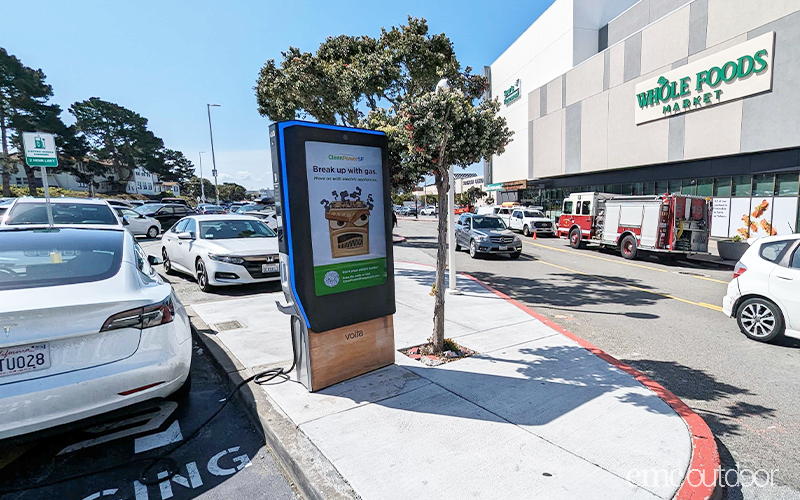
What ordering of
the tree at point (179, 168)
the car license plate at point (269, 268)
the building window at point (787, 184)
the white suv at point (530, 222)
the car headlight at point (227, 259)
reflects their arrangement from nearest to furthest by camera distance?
the car headlight at point (227, 259) → the car license plate at point (269, 268) → the building window at point (787, 184) → the white suv at point (530, 222) → the tree at point (179, 168)

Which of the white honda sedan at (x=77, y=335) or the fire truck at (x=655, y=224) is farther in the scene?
the fire truck at (x=655, y=224)

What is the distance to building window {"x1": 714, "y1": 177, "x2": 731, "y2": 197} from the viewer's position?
68.7 ft

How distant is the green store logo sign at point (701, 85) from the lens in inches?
732

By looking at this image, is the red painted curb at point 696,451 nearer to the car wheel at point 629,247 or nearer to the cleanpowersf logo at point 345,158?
the cleanpowersf logo at point 345,158

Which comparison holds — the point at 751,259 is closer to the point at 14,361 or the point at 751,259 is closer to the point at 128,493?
the point at 128,493

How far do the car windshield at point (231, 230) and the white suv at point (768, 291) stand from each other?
339 inches

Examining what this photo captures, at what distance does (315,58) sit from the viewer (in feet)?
44.2

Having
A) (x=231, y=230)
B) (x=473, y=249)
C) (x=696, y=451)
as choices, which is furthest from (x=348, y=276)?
(x=473, y=249)

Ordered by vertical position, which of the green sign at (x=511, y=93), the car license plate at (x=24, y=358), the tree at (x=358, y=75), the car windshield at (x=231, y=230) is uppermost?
the green sign at (x=511, y=93)

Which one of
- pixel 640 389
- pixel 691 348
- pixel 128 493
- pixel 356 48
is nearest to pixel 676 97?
pixel 356 48

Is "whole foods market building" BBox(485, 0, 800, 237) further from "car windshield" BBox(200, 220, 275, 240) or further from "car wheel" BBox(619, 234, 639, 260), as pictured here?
"car windshield" BBox(200, 220, 275, 240)

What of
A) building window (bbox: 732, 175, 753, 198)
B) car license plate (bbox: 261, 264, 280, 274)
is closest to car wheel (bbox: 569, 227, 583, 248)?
building window (bbox: 732, 175, 753, 198)

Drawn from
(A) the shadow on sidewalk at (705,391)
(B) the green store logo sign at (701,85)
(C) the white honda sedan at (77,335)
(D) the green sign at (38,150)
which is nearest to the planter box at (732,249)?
(B) the green store logo sign at (701,85)

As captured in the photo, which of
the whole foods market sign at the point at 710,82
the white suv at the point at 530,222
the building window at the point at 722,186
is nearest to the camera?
the whole foods market sign at the point at 710,82
